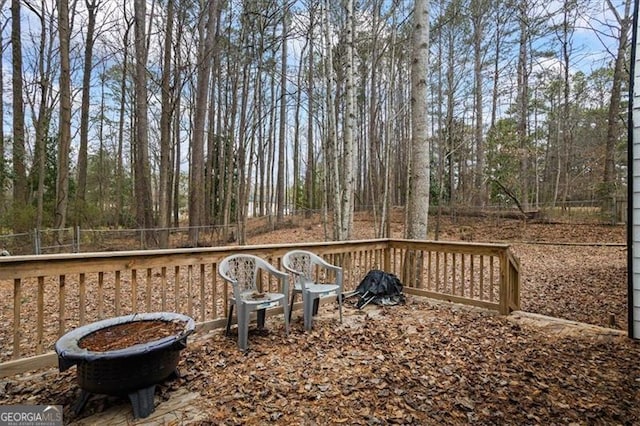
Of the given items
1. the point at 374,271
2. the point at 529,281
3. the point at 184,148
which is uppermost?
the point at 184,148

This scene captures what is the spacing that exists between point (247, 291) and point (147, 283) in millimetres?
880

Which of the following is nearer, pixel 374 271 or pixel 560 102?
pixel 374 271

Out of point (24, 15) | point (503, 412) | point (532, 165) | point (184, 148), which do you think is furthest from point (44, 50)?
point (532, 165)

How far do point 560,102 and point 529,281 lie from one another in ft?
40.9

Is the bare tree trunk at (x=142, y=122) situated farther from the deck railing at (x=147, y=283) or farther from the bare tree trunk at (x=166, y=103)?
the deck railing at (x=147, y=283)

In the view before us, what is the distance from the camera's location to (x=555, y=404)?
2.05 metres

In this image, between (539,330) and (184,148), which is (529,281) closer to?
(539,330)

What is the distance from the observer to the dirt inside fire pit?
6.39 ft

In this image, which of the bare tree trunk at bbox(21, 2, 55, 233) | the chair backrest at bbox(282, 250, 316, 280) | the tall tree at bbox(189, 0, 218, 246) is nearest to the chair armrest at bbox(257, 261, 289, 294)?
the chair backrest at bbox(282, 250, 316, 280)

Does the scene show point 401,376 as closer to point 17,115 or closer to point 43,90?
point 17,115

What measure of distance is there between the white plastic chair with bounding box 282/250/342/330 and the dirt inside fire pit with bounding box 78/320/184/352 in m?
1.36

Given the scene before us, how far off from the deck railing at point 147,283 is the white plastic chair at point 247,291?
143mm

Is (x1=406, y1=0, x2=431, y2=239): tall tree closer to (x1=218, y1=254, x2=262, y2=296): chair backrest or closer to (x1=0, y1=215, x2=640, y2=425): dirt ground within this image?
(x1=0, y1=215, x2=640, y2=425): dirt ground

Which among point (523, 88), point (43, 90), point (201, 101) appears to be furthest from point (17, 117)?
point (523, 88)
